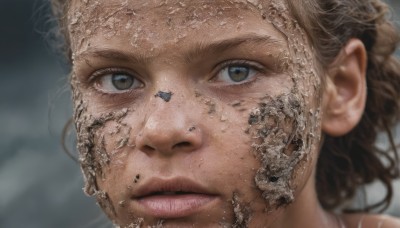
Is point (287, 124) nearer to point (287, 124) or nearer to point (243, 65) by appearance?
point (287, 124)

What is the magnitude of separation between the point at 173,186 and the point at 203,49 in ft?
1.23

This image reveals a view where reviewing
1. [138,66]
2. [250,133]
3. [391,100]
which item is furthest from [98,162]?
[391,100]

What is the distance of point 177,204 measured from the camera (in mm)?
2029

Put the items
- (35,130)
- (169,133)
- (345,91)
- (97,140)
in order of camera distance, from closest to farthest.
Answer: (169,133) → (97,140) → (345,91) → (35,130)

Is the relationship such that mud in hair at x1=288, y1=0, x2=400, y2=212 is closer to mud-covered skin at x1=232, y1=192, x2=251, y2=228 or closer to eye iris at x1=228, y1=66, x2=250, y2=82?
eye iris at x1=228, y1=66, x2=250, y2=82

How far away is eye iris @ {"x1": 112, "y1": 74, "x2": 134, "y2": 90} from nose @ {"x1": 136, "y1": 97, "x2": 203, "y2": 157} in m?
0.20

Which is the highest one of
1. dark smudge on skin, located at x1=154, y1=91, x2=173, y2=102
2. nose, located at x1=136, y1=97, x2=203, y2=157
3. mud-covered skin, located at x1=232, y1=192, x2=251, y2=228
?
dark smudge on skin, located at x1=154, y1=91, x2=173, y2=102

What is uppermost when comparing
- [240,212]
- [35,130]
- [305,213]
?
[35,130]

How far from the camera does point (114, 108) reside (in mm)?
2205

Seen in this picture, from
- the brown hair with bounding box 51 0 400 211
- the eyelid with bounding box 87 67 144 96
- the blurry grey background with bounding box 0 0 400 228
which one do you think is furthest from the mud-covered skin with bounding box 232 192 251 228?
the blurry grey background with bounding box 0 0 400 228

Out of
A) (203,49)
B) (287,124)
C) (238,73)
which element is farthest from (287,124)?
(203,49)

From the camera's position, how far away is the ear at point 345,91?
2.46 metres

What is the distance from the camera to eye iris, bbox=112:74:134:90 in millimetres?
2203

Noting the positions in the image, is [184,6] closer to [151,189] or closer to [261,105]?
[261,105]
